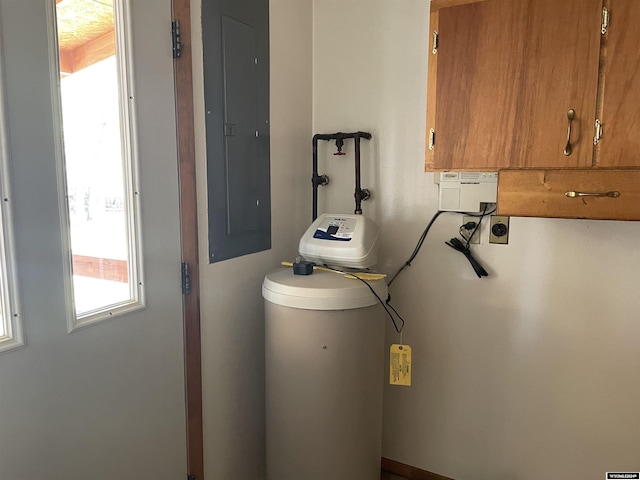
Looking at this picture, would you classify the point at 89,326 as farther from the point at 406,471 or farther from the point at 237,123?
the point at 406,471

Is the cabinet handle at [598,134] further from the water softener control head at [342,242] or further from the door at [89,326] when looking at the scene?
the door at [89,326]

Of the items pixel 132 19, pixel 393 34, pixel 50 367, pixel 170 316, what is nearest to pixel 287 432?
pixel 170 316

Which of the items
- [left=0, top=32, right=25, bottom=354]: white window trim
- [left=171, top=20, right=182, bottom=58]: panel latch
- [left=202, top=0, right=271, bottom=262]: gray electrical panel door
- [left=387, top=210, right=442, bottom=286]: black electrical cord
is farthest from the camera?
[left=387, top=210, right=442, bottom=286]: black electrical cord

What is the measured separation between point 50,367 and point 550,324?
1608mm

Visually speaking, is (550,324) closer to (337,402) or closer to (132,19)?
(337,402)

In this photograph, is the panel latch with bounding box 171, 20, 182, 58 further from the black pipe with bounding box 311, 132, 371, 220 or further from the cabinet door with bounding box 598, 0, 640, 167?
the cabinet door with bounding box 598, 0, 640, 167

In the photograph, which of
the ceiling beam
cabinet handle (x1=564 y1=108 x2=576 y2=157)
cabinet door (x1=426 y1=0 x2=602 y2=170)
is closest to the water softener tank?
cabinet door (x1=426 y1=0 x2=602 y2=170)

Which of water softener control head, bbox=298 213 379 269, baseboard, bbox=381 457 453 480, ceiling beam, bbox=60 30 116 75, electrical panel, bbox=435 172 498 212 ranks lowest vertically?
baseboard, bbox=381 457 453 480

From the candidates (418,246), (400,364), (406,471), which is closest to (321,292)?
(400,364)

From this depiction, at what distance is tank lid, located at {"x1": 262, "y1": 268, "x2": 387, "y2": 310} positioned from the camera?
143cm

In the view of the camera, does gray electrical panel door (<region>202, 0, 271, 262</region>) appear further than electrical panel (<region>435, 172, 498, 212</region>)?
No

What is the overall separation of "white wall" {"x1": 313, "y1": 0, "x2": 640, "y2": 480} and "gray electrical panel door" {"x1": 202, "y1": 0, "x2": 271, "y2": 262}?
358 mm

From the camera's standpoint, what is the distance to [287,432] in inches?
62.2

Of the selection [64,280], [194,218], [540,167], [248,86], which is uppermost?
[248,86]
